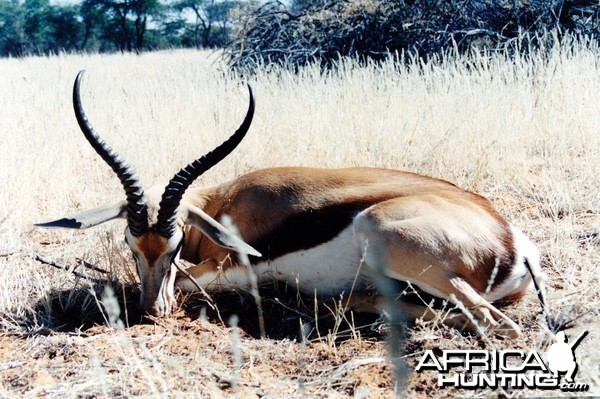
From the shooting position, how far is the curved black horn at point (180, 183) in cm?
348

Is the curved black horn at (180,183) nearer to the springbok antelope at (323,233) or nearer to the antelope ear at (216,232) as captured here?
the springbok antelope at (323,233)

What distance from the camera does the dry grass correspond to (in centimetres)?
296

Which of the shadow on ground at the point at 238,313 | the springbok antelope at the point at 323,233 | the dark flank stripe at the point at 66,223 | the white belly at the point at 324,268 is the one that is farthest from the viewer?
the white belly at the point at 324,268

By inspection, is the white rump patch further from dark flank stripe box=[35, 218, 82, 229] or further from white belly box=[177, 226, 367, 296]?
dark flank stripe box=[35, 218, 82, 229]

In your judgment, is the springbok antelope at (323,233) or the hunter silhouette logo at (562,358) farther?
the springbok antelope at (323,233)

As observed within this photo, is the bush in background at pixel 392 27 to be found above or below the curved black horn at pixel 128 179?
above

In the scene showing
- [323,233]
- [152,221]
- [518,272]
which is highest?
[152,221]

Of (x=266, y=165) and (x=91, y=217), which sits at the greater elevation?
(x=91, y=217)

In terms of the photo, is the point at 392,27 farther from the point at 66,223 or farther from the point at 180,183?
the point at 66,223

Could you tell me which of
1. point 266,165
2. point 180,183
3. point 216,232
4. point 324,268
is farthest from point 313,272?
point 266,165

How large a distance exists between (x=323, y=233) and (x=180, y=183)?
35.3 inches

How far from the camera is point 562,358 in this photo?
2.72 meters
